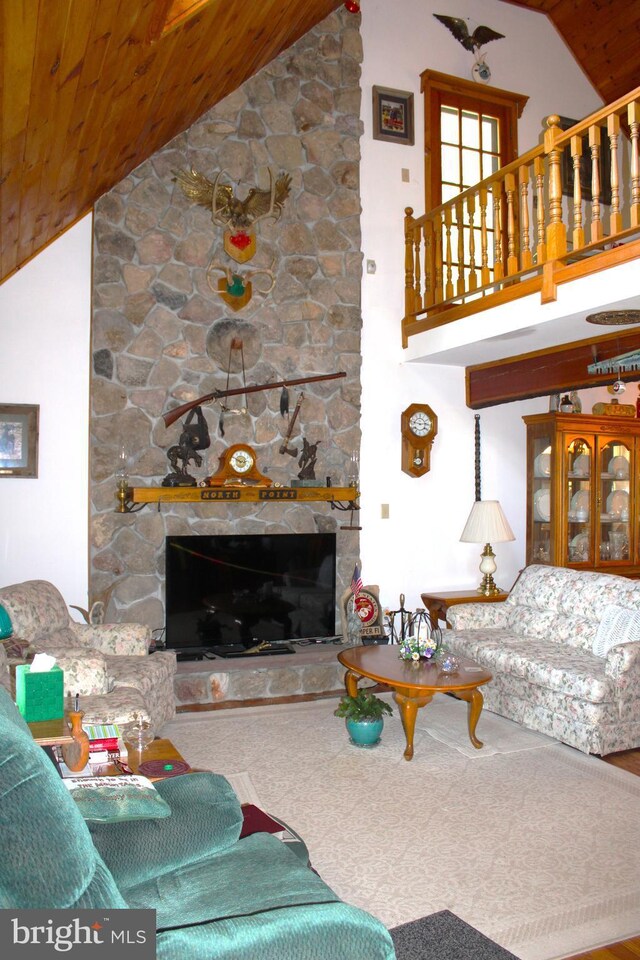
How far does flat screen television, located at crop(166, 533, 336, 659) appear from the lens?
5.47 m

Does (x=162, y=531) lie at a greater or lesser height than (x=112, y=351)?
lesser

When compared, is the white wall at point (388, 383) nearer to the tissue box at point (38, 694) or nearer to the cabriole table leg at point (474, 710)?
the cabriole table leg at point (474, 710)

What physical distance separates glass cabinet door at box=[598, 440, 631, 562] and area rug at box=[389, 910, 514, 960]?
190 inches

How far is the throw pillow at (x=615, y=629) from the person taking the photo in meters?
4.38

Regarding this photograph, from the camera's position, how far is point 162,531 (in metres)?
5.49

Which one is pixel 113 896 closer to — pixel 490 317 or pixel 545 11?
pixel 490 317

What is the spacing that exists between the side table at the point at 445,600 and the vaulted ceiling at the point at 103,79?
386 centimetres

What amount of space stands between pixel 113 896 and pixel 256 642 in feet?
13.9

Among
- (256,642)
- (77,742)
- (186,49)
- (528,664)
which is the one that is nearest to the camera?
(77,742)

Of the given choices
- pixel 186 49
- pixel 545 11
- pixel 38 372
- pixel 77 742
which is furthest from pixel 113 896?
pixel 545 11

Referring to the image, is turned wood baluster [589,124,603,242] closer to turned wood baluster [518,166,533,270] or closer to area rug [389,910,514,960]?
turned wood baluster [518,166,533,270]

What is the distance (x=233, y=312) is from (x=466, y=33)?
10.8 ft

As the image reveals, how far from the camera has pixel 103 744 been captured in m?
2.71

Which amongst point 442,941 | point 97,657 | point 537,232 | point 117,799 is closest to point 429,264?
point 537,232
